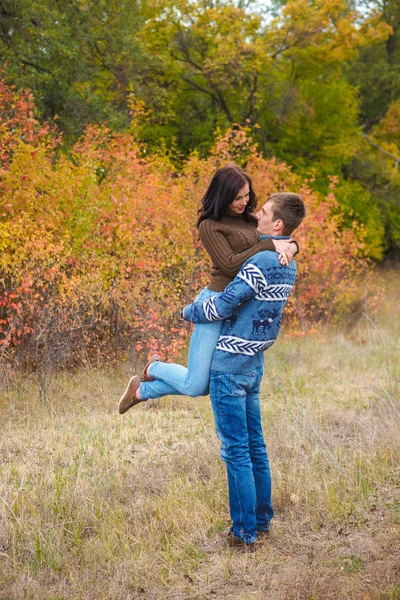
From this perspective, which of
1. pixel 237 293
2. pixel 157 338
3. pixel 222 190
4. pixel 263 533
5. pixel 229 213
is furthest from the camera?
pixel 157 338

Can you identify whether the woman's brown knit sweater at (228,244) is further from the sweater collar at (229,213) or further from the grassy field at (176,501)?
the grassy field at (176,501)

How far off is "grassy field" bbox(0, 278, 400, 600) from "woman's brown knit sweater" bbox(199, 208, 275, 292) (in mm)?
1449

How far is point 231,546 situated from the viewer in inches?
145

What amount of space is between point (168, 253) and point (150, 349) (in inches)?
58.6

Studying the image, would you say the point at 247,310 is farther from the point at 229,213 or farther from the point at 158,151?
the point at 158,151

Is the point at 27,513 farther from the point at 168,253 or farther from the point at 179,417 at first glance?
the point at 168,253

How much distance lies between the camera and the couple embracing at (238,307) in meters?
3.44

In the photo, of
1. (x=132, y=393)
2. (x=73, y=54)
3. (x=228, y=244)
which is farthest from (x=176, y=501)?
(x=73, y=54)

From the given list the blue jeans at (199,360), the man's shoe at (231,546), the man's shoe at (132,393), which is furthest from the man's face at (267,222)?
the man's shoe at (231,546)

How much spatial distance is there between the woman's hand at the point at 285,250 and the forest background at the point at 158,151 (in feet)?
11.9

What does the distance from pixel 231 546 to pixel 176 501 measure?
59 centimetres

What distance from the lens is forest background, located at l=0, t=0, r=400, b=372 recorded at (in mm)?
7344

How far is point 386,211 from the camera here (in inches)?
818

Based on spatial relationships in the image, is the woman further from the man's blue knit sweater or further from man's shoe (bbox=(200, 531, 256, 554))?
man's shoe (bbox=(200, 531, 256, 554))
